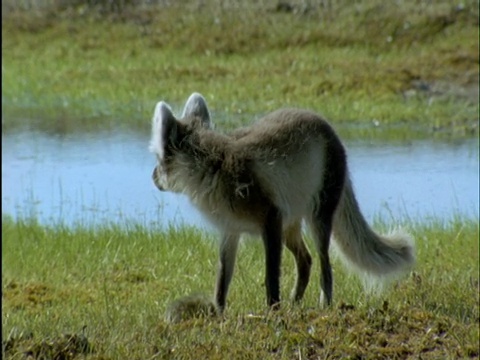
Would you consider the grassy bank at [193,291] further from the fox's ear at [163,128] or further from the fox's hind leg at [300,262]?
the fox's ear at [163,128]

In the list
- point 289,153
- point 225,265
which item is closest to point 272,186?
point 289,153

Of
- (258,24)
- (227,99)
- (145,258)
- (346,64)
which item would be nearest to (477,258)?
(145,258)

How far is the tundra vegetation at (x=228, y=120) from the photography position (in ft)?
18.4

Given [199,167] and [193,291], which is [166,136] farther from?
[193,291]

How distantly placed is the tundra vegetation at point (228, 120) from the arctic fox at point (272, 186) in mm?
241

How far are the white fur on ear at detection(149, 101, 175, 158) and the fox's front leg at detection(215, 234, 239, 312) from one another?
0.70 metres

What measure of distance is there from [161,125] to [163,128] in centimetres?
3

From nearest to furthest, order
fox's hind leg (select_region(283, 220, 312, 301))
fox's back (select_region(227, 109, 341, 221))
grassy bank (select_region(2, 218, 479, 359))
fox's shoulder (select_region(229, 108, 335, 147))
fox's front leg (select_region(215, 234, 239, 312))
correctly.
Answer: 1. grassy bank (select_region(2, 218, 479, 359))
2. fox's back (select_region(227, 109, 341, 221))
3. fox's shoulder (select_region(229, 108, 335, 147))
4. fox's front leg (select_region(215, 234, 239, 312))
5. fox's hind leg (select_region(283, 220, 312, 301))

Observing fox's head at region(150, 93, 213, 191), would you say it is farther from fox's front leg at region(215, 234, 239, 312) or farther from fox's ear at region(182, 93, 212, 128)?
fox's front leg at region(215, 234, 239, 312)

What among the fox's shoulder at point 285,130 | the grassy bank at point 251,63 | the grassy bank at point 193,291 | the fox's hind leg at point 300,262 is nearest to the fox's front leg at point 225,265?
the grassy bank at point 193,291

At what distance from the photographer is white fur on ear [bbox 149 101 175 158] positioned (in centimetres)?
627

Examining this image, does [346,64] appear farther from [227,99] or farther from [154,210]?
[154,210]

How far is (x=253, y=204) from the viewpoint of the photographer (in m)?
6.32

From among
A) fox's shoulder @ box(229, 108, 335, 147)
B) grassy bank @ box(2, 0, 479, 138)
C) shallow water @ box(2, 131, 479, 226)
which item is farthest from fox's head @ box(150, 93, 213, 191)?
grassy bank @ box(2, 0, 479, 138)
